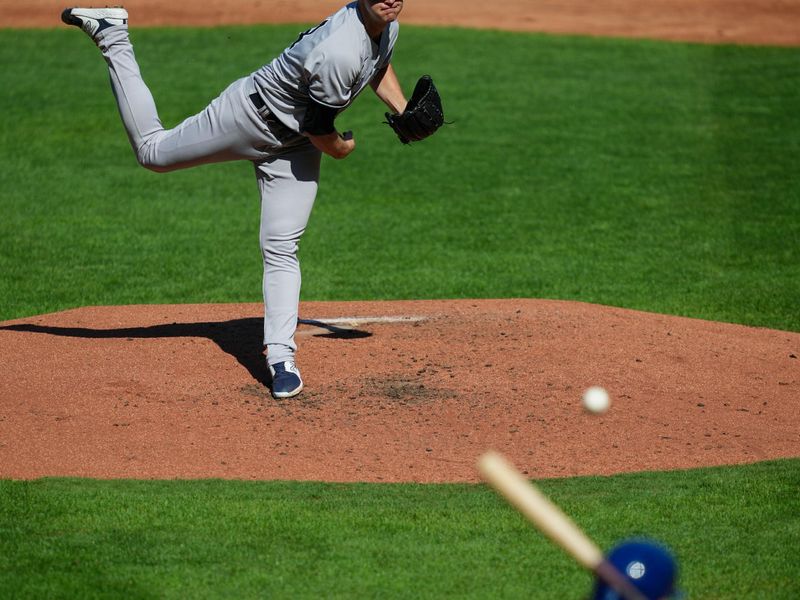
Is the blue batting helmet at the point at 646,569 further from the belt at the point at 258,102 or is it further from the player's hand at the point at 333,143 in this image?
the belt at the point at 258,102

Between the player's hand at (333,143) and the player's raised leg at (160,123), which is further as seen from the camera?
the player's raised leg at (160,123)

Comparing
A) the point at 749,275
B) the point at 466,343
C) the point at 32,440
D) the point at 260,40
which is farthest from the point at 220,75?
the point at 32,440

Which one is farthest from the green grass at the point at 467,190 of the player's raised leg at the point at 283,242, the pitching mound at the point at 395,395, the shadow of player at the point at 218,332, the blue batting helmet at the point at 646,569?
the blue batting helmet at the point at 646,569

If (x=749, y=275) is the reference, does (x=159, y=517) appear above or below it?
above

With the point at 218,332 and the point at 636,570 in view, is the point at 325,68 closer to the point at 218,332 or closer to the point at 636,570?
the point at 218,332

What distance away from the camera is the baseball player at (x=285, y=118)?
220 inches

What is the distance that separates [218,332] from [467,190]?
15.5 ft

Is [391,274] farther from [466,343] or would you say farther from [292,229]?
[292,229]

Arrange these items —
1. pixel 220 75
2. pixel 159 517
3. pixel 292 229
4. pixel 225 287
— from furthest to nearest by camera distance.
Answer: pixel 220 75 → pixel 225 287 → pixel 292 229 → pixel 159 517

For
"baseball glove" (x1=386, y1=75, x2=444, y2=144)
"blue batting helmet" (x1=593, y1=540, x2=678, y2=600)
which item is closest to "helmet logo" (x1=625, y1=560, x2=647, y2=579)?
"blue batting helmet" (x1=593, y1=540, x2=678, y2=600)

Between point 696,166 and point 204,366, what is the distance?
23.4 ft

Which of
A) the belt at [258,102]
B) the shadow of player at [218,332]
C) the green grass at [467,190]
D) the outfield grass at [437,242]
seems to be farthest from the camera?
the green grass at [467,190]

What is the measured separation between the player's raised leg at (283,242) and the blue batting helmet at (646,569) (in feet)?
10.6

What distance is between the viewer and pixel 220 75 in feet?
49.4
